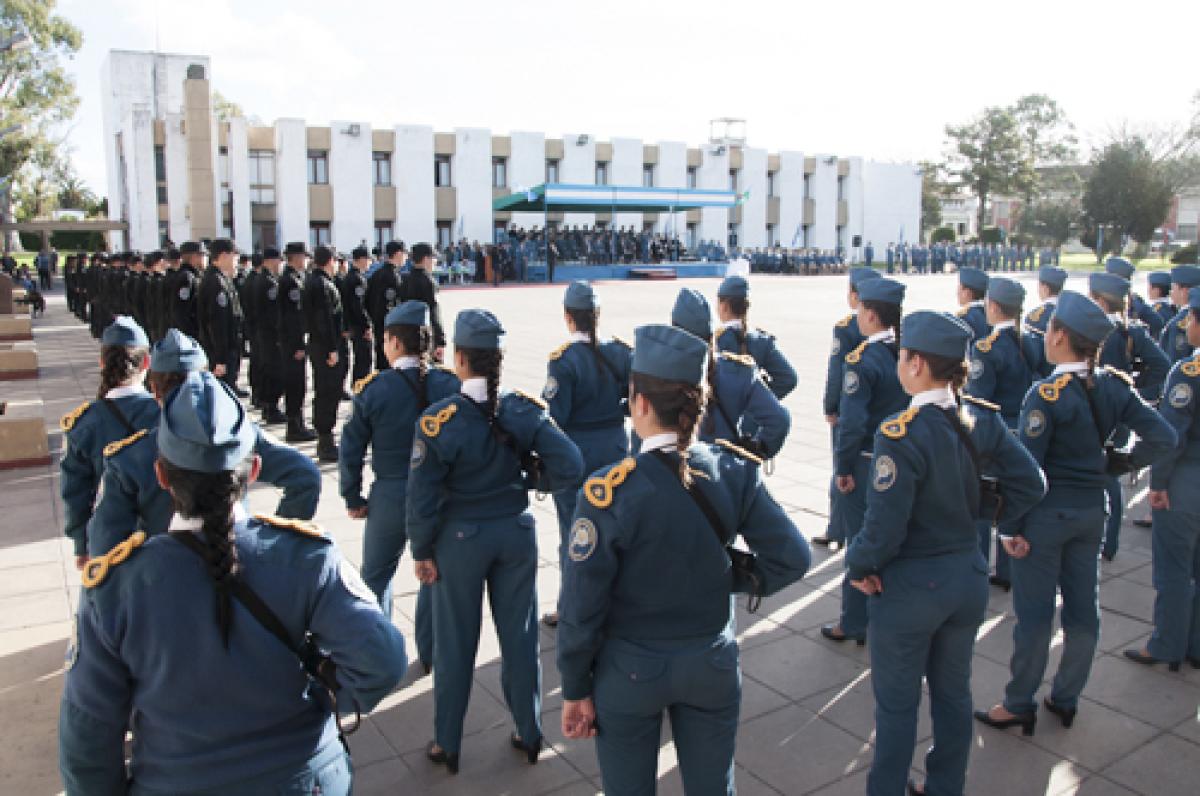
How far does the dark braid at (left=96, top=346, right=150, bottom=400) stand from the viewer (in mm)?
4074

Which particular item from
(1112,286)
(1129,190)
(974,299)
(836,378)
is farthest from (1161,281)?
(1129,190)

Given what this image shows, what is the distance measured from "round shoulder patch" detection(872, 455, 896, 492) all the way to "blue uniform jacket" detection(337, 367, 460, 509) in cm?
216

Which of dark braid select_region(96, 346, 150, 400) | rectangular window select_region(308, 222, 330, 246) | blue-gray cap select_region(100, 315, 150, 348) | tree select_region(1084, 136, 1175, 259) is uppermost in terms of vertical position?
tree select_region(1084, 136, 1175, 259)

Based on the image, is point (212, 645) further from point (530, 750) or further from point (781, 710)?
point (781, 710)

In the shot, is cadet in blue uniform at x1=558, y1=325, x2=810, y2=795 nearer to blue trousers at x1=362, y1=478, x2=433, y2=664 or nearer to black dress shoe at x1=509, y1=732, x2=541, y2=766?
black dress shoe at x1=509, y1=732, x2=541, y2=766

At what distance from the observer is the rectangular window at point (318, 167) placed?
4300cm

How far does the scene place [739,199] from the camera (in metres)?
43.9

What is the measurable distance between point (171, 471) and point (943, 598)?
260 centimetres

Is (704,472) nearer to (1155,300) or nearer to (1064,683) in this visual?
(1064,683)

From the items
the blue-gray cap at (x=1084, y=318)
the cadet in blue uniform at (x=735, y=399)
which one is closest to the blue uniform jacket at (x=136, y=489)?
the cadet in blue uniform at (x=735, y=399)

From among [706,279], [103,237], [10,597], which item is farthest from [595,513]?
[103,237]

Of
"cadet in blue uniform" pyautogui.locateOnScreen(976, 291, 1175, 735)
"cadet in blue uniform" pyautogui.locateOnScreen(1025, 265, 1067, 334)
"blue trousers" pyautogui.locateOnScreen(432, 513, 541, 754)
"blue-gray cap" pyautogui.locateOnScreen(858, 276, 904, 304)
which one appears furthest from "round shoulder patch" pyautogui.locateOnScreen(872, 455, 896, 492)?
"cadet in blue uniform" pyautogui.locateOnScreen(1025, 265, 1067, 334)

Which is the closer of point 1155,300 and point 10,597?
point 10,597

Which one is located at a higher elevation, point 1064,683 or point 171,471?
point 171,471
